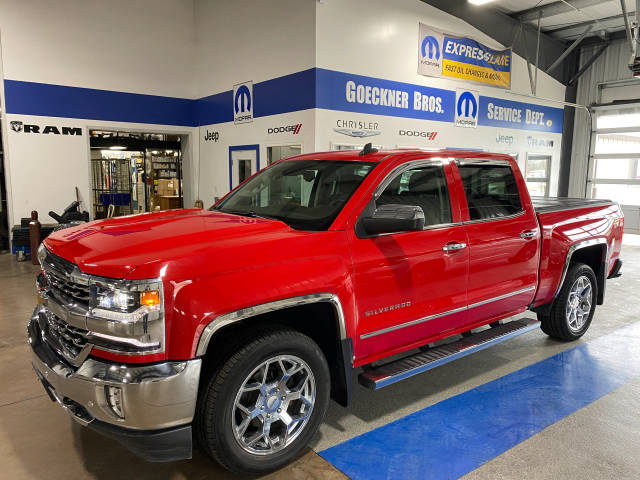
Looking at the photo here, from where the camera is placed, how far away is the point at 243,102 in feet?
33.2

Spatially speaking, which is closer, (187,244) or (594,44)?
(187,244)

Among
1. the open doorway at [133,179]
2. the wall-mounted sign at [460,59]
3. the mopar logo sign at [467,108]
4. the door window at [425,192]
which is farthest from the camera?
the open doorway at [133,179]

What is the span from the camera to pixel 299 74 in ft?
28.3

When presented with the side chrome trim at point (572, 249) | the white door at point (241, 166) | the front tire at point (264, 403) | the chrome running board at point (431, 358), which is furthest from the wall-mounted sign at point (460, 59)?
the front tire at point (264, 403)

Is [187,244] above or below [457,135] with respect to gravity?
below

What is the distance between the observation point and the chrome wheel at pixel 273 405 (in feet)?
7.73

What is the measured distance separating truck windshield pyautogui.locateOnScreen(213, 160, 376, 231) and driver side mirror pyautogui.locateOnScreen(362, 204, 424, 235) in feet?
0.75

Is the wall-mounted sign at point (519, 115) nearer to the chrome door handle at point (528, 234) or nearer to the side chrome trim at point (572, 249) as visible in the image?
the side chrome trim at point (572, 249)

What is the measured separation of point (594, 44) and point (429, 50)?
24.1 ft

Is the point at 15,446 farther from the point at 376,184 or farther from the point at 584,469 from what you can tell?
the point at 584,469

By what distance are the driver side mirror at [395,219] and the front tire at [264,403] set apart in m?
0.72

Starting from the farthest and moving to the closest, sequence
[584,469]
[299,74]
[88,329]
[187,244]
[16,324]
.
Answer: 1. [299,74]
2. [16,324]
3. [584,469]
4. [187,244]
5. [88,329]

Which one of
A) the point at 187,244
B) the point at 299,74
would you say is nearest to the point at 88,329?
the point at 187,244

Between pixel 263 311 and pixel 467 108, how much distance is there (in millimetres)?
10409
